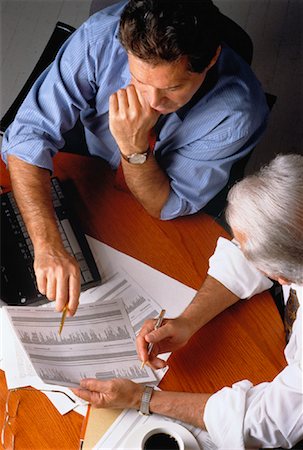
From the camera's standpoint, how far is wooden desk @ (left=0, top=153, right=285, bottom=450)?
1242 mm

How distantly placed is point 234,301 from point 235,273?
0.23 ft

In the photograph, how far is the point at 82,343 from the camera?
1308mm

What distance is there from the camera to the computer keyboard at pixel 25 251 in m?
1.36

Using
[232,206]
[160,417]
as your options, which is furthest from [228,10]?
[160,417]

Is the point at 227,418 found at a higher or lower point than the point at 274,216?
lower

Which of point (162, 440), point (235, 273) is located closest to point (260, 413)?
point (162, 440)

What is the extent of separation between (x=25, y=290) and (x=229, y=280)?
0.48m

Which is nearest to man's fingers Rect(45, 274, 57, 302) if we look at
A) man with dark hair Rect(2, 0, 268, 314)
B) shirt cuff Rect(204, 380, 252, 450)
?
man with dark hair Rect(2, 0, 268, 314)

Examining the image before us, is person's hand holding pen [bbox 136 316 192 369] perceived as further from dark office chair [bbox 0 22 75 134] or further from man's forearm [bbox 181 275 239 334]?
dark office chair [bbox 0 22 75 134]

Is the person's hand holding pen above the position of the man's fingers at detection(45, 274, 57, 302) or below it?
above

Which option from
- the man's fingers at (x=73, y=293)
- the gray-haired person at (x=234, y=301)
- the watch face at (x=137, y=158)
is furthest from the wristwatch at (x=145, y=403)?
the watch face at (x=137, y=158)

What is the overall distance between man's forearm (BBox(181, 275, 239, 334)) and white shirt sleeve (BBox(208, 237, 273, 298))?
0.02 meters

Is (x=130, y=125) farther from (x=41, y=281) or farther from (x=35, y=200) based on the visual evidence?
(x=41, y=281)

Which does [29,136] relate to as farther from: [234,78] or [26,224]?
[234,78]
